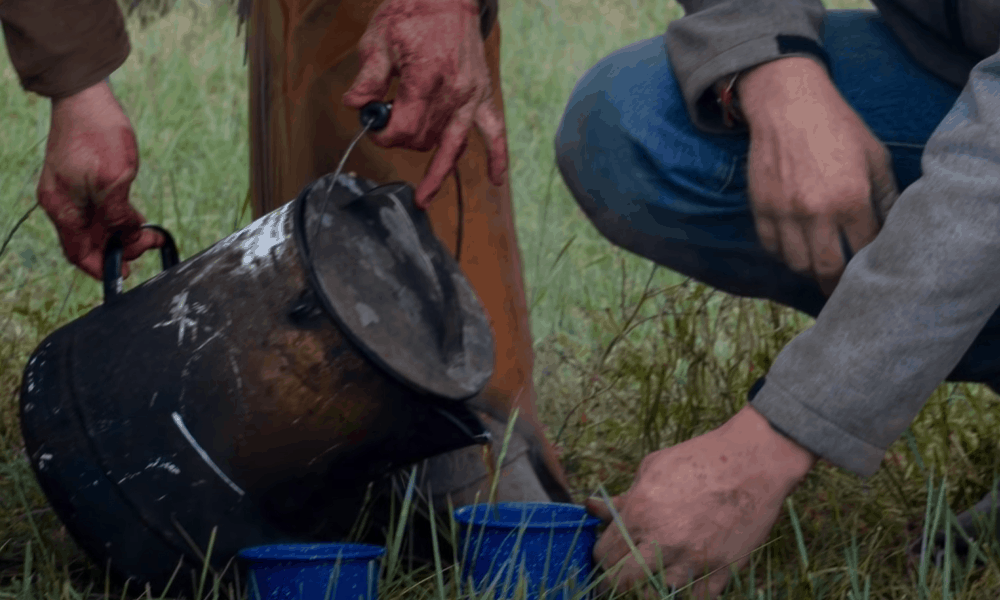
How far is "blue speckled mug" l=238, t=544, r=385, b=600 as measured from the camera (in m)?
1.48

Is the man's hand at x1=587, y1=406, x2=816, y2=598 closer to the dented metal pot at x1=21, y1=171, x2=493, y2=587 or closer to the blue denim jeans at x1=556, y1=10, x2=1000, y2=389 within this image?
the dented metal pot at x1=21, y1=171, x2=493, y2=587

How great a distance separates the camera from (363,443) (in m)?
1.62

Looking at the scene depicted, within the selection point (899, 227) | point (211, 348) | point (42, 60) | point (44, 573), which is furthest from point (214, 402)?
point (899, 227)

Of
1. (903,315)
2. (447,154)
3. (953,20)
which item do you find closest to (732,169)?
(953,20)

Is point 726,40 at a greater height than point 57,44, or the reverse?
point 57,44

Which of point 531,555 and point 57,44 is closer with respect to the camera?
point 531,555

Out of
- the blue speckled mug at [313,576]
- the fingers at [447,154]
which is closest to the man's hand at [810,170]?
the fingers at [447,154]

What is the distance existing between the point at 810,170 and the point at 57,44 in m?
1.19

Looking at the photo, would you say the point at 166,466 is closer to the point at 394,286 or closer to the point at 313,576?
the point at 313,576

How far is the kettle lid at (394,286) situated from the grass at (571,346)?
0.21 m

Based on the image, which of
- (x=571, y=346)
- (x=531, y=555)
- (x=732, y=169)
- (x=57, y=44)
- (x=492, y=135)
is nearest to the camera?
(x=531, y=555)

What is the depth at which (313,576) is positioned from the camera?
4.86 feet

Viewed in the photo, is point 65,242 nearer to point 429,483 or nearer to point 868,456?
point 429,483

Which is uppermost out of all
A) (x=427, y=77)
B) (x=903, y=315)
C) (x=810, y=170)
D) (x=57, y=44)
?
(x=57, y=44)
